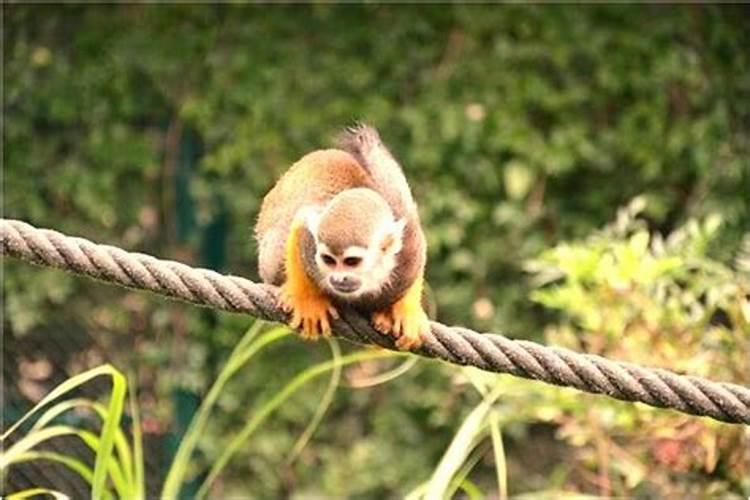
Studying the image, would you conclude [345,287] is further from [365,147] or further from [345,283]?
[365,147]

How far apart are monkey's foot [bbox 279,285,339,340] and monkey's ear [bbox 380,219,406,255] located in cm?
14

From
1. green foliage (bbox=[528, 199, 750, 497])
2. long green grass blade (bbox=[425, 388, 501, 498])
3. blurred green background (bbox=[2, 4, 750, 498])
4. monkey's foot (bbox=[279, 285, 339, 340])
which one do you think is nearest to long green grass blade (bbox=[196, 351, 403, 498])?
monkey's foot (bbox=[279, 285, 339, 340])

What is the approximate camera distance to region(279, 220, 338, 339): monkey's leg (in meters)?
2.53

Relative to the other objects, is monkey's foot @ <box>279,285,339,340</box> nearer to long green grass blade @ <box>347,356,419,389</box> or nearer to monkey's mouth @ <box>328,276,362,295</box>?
monkey's mouth @ <box>328,276,362,295</box>

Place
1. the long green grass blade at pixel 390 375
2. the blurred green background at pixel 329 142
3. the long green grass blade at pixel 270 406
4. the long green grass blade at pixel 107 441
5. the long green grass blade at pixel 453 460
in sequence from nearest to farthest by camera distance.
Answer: the long green grass blade at pixel 107 441, the long green grass blade at pixel 453 460, the long green grass blade at pixel 270 406, the long green grass blade at pixel 390 375, the blurred green background at pixel 329 142

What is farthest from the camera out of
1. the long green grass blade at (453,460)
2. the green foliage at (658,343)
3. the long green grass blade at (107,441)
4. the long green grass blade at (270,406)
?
the green foliage at (658,343)

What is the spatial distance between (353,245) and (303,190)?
1.03ft

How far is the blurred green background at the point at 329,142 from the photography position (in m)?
5.01

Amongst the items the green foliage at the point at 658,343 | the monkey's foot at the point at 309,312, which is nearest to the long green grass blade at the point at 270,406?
the monkey's foot at the point at 309,312

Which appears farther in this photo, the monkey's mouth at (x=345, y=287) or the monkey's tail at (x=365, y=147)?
the monkey's tail at (x=365, y=147)

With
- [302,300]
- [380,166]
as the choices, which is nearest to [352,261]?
[302,300]

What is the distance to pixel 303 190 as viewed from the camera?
2775mm

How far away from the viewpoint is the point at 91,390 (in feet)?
15.9

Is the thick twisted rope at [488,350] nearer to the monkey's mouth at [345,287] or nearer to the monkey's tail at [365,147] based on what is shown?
the monkey's mouth at [345,287]
